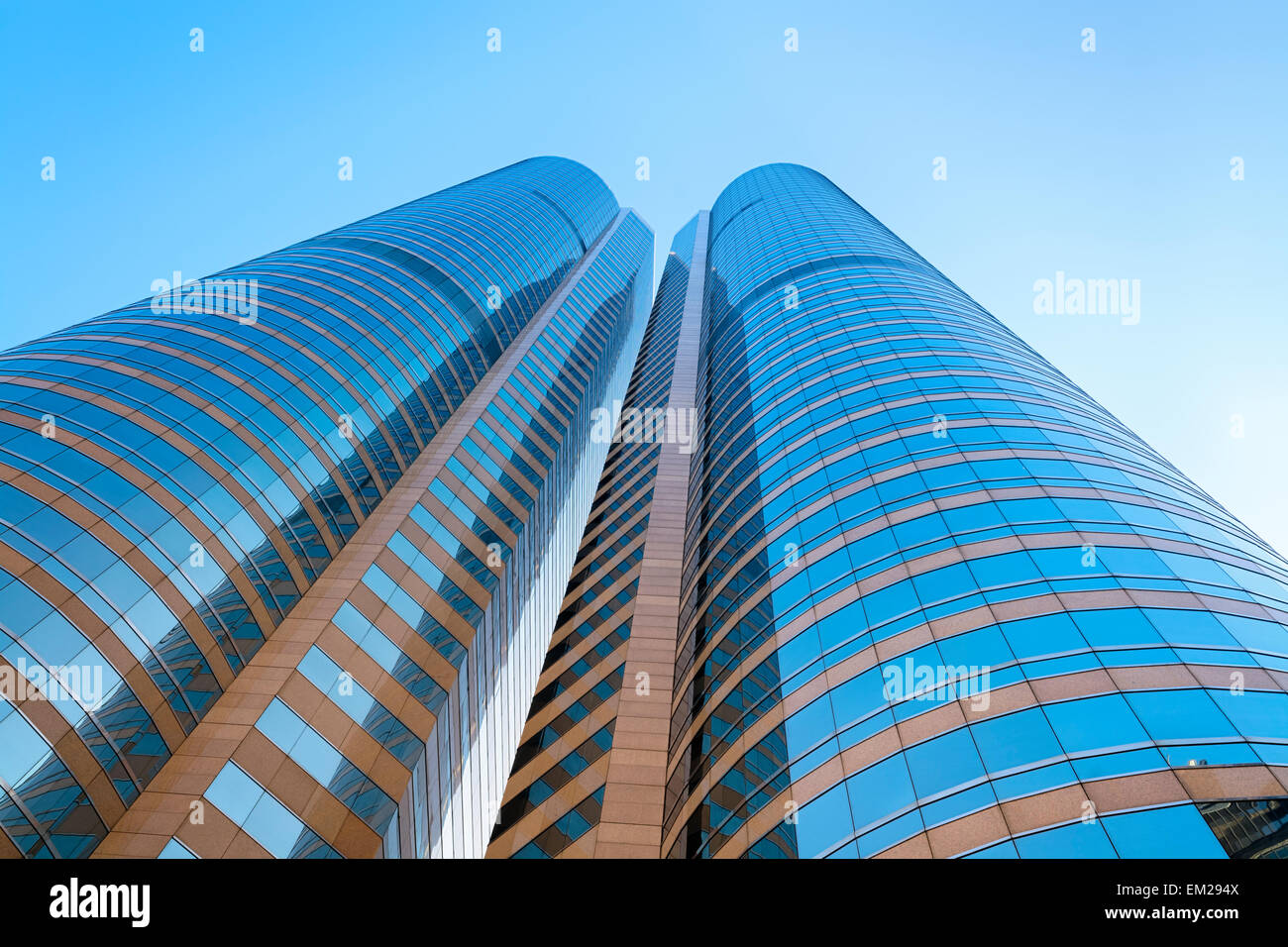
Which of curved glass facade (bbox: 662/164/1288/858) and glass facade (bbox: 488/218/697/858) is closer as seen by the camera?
curved glass facade (bbox: 662/164/1288/858)

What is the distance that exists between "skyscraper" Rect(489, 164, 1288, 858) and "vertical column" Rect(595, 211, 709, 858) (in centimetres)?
17

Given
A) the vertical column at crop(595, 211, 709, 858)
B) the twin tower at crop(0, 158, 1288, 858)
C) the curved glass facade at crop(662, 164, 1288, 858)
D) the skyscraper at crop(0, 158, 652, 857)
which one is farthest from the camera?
the vertical column at crop(595, 211, 709, 858)

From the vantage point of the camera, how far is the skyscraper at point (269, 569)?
22344 millimetres

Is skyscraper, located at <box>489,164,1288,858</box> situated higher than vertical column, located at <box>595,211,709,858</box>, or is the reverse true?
skyscraper, located at <box>489,164,1288,858</box>

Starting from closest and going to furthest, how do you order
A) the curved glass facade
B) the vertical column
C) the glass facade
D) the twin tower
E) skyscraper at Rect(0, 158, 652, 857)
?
the curved glass facade, the twin tower, skyscraper at Rect(0, 158, 652, 857), the vertical column, the glass facade

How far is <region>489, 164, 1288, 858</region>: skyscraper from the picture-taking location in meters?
15.8

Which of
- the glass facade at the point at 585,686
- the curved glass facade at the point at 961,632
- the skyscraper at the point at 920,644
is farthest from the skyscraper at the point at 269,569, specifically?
the curved glass facade at the point at 961,632

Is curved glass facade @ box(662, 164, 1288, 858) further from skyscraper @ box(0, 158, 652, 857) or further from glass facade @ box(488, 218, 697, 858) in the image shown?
skyscraper @ box(0, 158, 652, 857)

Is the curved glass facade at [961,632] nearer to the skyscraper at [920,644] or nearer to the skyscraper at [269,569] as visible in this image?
the skyscraper at [920,644]

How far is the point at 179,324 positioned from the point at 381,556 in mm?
20203

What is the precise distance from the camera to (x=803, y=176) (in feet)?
414

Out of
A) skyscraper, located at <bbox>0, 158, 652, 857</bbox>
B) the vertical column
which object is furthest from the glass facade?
skyscraper, located at <bbox>0, 158, 652, 857</bbox>
